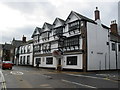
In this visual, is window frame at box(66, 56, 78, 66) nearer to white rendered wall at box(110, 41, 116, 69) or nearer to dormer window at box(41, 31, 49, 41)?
white rendered wall at box(110, 41, 116, 69)

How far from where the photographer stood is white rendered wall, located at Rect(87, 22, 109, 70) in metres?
24.8

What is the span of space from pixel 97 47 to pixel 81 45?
→ 10.5 ft

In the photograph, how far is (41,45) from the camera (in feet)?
121

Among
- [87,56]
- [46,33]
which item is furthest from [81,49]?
[46,33]

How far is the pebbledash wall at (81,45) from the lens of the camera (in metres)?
24.6

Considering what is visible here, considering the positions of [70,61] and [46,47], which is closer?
[70,61]

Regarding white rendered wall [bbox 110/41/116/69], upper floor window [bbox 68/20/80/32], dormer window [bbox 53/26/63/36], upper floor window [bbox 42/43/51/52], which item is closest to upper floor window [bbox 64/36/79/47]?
upper floor window [bbox 68/20/80/32]

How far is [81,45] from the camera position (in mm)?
24938

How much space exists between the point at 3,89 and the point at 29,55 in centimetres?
3408

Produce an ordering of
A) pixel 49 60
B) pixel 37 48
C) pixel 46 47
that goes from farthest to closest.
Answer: pixel 37 48, pixel 46 47, pixel 49 60

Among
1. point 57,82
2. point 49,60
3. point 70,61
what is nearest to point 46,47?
point 49,60

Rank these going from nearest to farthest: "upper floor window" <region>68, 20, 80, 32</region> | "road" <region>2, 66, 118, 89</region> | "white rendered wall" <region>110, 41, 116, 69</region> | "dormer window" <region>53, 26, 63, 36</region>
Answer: "road" <region>2, 66, 118, 89</region>
"upper floor window" <region>68, 20, 80, 32</region>
"white rendered wall" <region>110, 41, 116, 69</region>
"dormer window" <region>53, 26, 63, 36</region>

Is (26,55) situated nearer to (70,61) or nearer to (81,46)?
(70,61)

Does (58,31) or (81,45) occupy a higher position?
(58,31)
